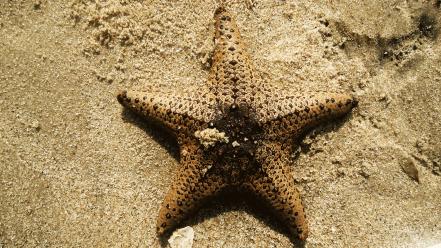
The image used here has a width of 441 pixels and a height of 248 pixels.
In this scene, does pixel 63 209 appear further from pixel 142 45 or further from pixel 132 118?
pixel 142 45

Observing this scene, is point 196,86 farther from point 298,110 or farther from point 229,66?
point 298,110

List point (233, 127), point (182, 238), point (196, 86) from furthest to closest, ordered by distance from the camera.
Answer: point (196, 86), point (182, 238), point (233, 127)

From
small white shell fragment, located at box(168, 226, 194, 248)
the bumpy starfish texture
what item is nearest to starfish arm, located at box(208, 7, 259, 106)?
the bumpy starfish texture

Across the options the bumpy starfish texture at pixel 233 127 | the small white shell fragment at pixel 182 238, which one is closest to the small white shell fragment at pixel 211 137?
the bumpy starfish texture at pixel 233 127

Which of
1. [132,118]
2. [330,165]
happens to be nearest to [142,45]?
[132,118]

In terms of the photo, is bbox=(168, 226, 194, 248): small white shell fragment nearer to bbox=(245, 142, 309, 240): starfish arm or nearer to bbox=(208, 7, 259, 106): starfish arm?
bbox=(245, 142, 309, 240): starfish arm

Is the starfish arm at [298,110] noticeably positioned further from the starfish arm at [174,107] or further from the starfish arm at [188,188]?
the starfish arm at [188,188]

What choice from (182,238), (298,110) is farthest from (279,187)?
(182,238)
